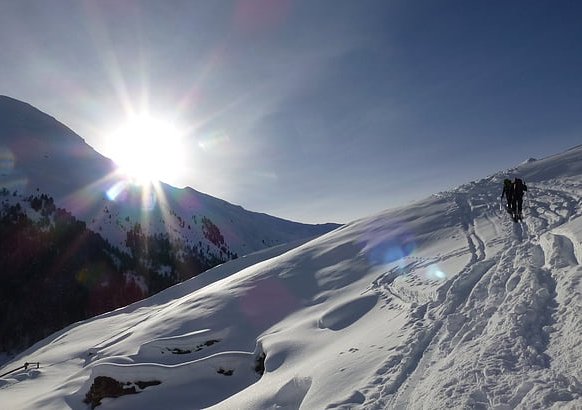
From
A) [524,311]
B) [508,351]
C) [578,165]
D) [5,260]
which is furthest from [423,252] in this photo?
[5,260]

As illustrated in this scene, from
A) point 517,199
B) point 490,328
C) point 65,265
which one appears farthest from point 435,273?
point 65,265

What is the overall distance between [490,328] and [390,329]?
256 cm

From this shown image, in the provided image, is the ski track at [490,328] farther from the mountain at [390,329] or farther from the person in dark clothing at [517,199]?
the person in dark clothing at [517,199]

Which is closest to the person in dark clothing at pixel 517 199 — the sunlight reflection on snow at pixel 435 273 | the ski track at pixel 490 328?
the ski track at pixel 490 328

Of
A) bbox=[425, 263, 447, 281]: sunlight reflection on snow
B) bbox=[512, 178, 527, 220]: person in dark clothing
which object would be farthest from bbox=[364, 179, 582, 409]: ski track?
bbox=[512, 178, 527, 220]: person in dark clothing

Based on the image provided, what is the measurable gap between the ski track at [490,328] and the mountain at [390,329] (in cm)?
3

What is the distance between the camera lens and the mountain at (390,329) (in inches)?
237

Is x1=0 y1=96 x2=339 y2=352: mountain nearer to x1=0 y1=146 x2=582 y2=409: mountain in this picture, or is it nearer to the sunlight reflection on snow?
x1=0 y1=146 x2=582 y2=409: mountain

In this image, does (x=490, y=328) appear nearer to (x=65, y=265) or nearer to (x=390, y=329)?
(x=390, y=329)

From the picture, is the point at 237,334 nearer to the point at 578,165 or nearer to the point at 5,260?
the point at 578,165

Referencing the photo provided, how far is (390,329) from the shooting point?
30.1 feet

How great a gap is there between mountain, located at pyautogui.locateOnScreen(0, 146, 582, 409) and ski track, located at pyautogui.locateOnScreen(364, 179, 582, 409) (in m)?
0.03

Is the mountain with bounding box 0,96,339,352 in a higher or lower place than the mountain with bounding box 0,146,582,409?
higher

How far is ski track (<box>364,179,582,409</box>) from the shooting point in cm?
550
